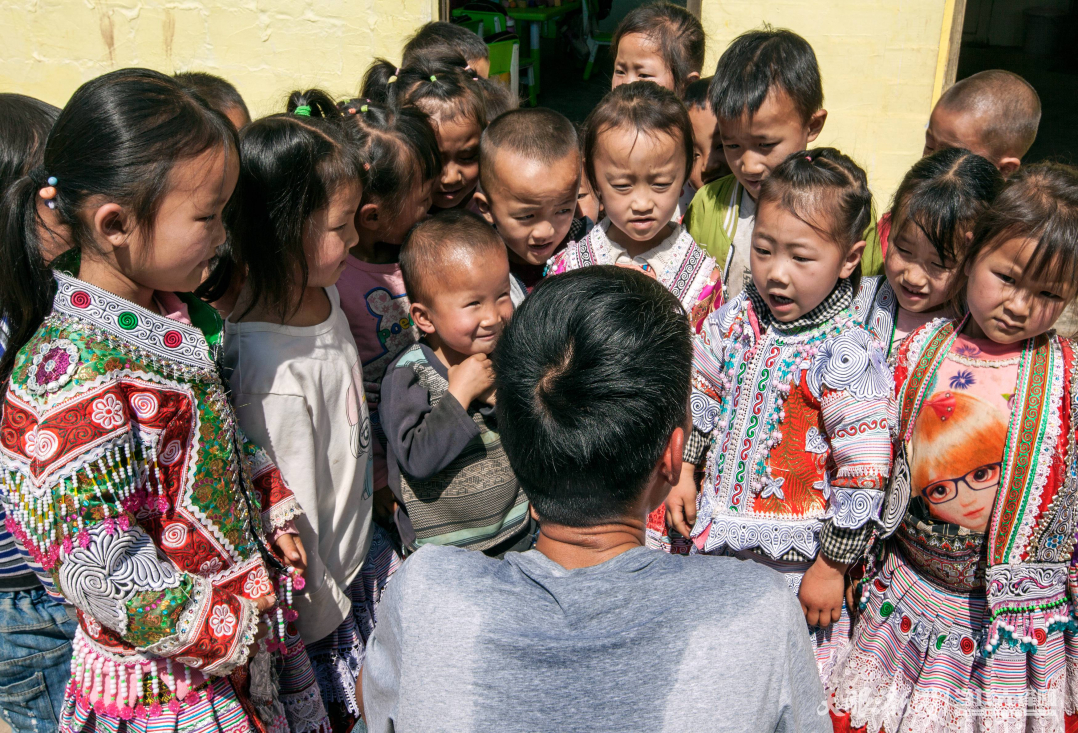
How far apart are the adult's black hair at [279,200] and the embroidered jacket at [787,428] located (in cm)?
114

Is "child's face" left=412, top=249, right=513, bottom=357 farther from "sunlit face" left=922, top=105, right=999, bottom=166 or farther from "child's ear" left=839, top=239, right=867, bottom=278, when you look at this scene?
"sunlit face" left=922, top=105, right=999, bottom=166

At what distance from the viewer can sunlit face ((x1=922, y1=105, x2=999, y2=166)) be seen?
8.87 ft

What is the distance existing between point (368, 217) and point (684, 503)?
1289 mm

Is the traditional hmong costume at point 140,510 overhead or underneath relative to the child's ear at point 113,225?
underneath

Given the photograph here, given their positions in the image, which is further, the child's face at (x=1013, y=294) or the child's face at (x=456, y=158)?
the child's face at (x=456, y=158)

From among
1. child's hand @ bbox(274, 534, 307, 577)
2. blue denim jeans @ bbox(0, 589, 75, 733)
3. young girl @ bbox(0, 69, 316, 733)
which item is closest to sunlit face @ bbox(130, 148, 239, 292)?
young girl @ bbox(0, 69, 316, 733)

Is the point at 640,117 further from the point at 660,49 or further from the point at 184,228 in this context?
the point at 184,228

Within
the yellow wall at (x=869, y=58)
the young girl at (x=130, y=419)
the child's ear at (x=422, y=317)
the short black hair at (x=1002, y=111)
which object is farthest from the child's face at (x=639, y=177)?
the yellow wall at (x=869, y=58)

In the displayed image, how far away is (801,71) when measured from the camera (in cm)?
258

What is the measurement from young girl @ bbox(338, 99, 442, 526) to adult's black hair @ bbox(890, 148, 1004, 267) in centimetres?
141

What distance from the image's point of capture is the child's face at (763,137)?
2.54m

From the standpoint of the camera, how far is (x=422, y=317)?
223 cm

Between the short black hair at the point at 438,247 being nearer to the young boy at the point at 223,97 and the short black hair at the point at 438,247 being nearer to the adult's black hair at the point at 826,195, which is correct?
the adult's black hair at the point at 826,195

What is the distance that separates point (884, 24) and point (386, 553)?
4.22 metres
